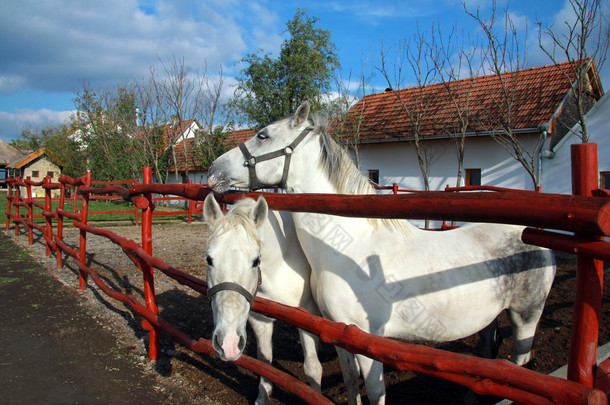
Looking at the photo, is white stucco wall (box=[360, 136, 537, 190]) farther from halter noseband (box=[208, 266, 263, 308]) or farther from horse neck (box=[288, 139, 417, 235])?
halter noseband (box=[208, 266, 263, 308])

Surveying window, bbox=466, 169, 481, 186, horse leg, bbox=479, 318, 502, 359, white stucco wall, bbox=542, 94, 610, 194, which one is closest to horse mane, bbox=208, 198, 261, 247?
horse leg, bbox=479, 318, 502, 359

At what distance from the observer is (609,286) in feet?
17.6

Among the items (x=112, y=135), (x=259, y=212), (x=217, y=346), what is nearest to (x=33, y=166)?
(x=112, y=135)

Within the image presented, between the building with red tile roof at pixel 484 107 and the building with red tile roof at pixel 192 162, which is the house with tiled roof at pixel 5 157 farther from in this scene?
the building with red tile roof at pixel 484 107

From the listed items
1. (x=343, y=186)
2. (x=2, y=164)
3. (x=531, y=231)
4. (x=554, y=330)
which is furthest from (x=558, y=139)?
(x=2, y=164)

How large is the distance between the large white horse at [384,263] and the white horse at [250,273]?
199mm

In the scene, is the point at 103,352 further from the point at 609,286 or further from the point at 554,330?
the point at 609,286

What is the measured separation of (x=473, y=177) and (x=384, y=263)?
36.9 feet

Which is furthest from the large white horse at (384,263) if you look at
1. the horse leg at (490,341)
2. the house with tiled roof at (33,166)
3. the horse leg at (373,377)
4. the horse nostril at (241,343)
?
the house with tiled roof at (33,166)

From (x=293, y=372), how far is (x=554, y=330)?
9.49 ft

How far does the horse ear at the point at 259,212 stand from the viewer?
1966mm

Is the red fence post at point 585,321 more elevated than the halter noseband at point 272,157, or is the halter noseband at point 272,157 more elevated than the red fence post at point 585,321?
the halter noseband at point 272,157

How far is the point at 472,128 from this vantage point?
11.7m

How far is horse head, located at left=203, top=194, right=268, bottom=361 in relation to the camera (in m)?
1.66
